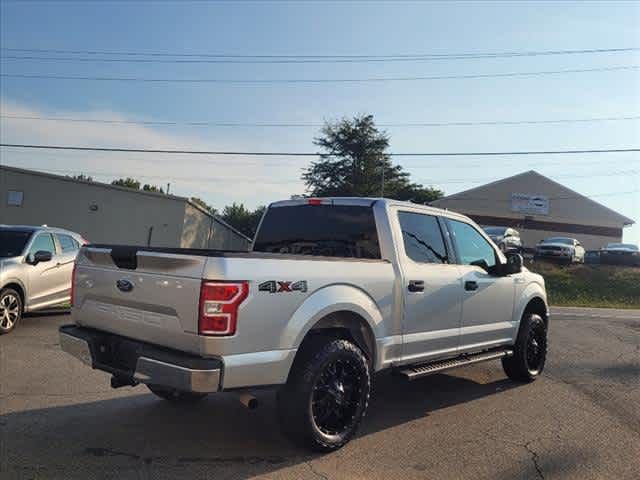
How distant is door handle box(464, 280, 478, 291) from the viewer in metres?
5.76

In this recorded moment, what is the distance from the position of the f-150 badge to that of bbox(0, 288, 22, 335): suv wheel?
21.0 feet

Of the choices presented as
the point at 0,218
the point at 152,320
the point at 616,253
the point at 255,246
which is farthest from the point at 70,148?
the point at 616,253

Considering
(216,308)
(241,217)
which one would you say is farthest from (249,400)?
(241,217)

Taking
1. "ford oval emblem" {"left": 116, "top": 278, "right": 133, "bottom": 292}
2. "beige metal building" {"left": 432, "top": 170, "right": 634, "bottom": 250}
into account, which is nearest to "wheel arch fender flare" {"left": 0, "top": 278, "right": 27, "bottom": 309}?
"ford oval emblem" {"left": 116, "top": 278, "right": 133, "bottom": 292}

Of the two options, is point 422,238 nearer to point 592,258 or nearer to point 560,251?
point 560,251

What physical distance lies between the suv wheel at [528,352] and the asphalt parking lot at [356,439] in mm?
187

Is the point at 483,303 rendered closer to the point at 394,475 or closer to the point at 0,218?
the point at 394,475

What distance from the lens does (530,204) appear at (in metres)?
50.1

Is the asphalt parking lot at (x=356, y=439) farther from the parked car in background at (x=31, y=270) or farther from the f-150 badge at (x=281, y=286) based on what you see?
the parked car in background at (x=31, y=270)

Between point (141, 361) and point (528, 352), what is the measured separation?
485cm

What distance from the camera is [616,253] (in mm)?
30219

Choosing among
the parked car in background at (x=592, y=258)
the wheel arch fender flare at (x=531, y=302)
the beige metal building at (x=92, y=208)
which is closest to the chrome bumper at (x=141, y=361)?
the wheel arch fender flare at (x=531, y=302)

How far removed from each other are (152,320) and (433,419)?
9.20 ft

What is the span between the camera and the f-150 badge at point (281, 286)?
12.6 ft
